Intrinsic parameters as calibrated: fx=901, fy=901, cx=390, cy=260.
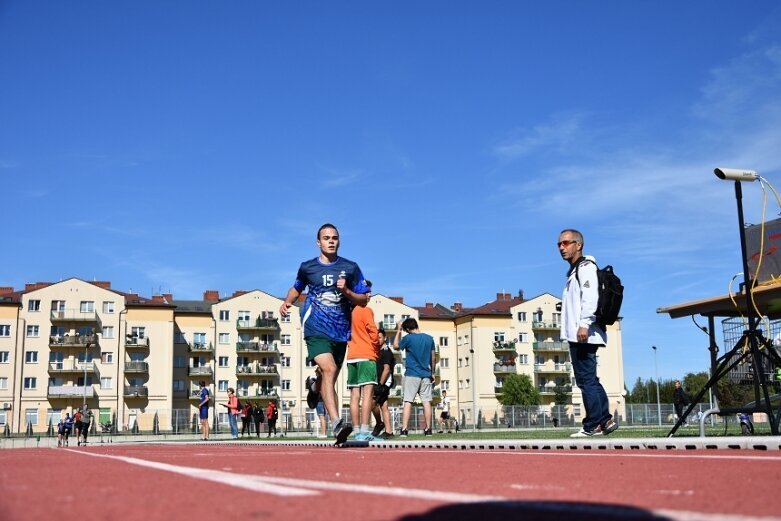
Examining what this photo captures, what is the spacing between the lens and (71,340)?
9438 cm

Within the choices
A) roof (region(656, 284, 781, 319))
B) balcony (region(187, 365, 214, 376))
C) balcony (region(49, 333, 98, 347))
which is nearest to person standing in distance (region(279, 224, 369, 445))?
roof (region(656, 284, 781, 319))

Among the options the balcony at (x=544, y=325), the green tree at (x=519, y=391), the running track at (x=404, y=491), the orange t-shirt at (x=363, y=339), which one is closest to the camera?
the running track at (x=404, y=491)

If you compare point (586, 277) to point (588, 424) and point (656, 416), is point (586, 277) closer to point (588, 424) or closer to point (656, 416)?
point (588, 424)

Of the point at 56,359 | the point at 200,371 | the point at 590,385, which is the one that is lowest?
the point at 590,385

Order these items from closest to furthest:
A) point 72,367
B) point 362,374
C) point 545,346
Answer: point 362,374 → point 72,367 → point 545,346

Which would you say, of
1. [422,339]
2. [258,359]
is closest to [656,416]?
[422,339]

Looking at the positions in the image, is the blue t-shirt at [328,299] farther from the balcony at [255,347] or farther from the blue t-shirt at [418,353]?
the balcony at [255,347]

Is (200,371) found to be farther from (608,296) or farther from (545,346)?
(608,296)

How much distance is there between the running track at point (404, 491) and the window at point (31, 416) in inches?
3742

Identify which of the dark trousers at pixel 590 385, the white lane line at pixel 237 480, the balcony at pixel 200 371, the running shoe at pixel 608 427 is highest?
the balcony at pixel 200 371

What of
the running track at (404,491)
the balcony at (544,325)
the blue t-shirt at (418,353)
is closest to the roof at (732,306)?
the running track at (404,491)

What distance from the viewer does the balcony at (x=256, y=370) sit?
103188mm

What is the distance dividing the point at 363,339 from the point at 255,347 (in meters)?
94.5

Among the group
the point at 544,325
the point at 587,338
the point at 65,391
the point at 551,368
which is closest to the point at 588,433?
the point at 587,338
